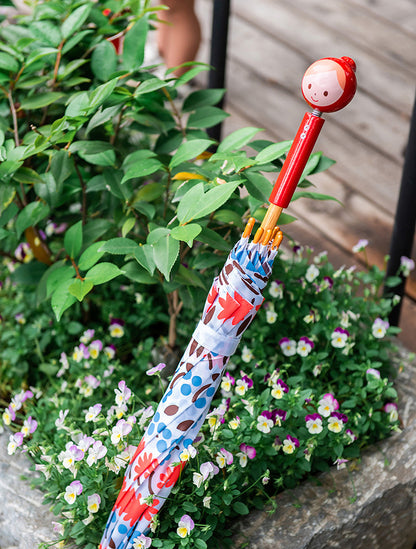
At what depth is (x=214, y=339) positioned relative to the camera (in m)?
0.90

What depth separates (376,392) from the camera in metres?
1.18

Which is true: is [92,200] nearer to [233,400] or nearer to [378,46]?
[233,400]

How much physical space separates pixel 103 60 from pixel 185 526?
2.57 ft

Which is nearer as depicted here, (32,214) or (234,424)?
(234,424)

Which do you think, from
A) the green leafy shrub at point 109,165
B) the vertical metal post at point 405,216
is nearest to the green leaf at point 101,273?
the green leafy shrub at point 109,165

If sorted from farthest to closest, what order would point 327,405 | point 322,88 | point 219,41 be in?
point 219,41 → point 327,405 → point 322,88

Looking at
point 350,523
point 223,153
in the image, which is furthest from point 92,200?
point 350,523

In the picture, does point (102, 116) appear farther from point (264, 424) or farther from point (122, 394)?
point (264, 424)

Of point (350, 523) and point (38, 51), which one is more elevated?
point (38, 51)

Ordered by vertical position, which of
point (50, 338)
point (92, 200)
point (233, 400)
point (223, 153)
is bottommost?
point (50, 338)

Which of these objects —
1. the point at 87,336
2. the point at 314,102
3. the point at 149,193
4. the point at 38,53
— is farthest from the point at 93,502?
the point at 38,53

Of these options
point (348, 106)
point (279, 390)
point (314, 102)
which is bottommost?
point (348, 106)

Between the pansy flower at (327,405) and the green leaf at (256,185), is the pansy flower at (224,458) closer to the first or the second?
the pansy flower at (327,405)

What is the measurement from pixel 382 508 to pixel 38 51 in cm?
92
